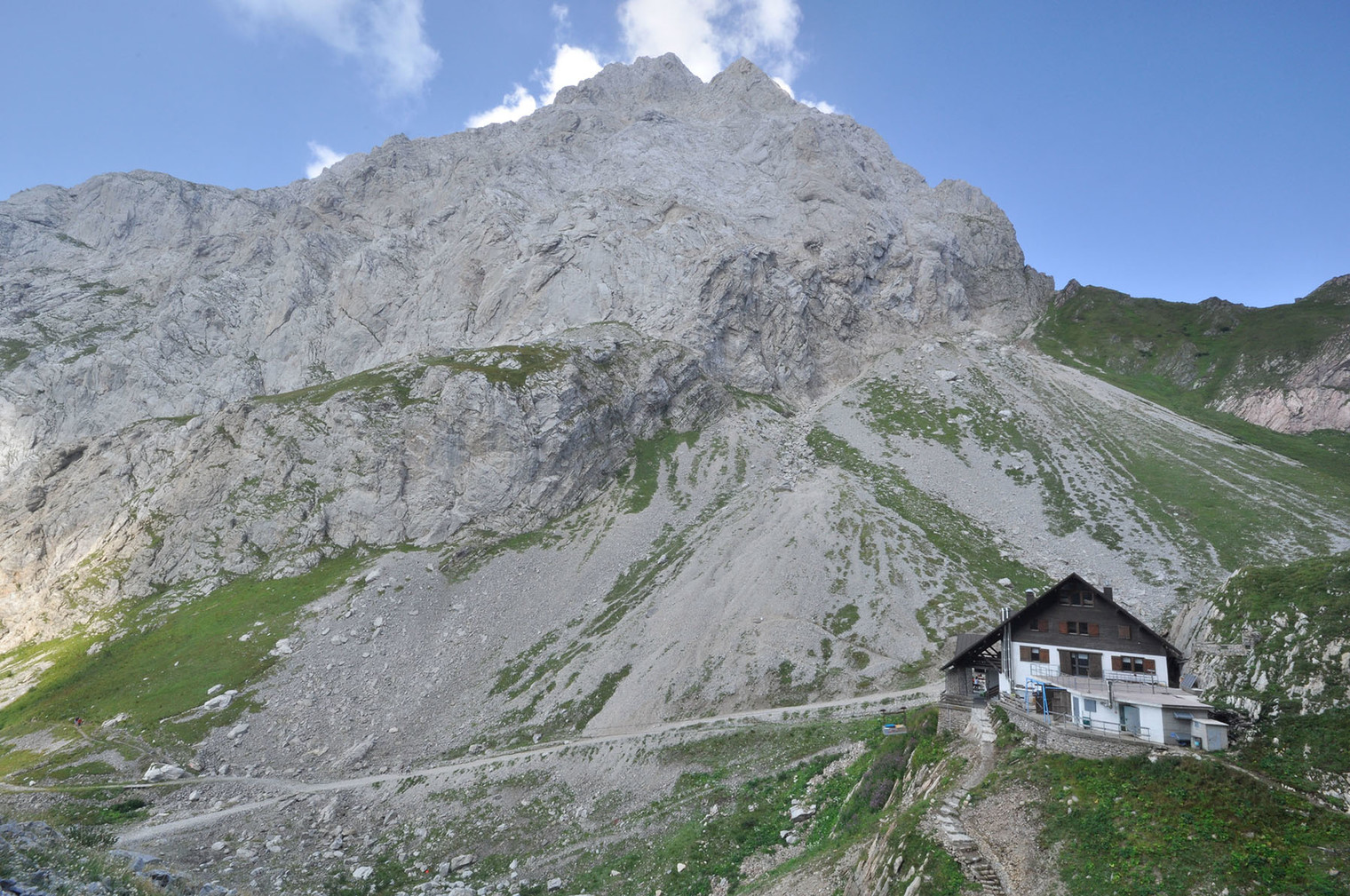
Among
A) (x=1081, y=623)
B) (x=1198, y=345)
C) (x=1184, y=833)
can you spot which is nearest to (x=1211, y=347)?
(x=1198, y=345)

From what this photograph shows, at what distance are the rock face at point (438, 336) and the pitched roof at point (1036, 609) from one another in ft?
245

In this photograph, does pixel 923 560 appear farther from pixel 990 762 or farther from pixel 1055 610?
pixel 990 762

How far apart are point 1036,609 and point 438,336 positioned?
472 feet

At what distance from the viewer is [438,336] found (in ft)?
497

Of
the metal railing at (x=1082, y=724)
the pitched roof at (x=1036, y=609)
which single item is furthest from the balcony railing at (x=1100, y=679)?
the pitched roof at (x=1036, y=609)

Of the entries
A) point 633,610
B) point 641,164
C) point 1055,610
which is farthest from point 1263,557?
point 641,164

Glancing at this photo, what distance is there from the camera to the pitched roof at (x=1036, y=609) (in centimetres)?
2892

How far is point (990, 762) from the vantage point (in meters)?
23.3

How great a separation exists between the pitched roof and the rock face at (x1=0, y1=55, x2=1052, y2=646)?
245 ft

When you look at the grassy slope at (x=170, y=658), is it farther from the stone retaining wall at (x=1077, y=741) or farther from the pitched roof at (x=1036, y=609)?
the stone retaining wall at (x=1077, y=741)

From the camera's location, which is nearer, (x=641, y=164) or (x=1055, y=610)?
(x=1055, y=610)

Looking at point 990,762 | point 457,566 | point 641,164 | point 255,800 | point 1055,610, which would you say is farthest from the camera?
point 641,164

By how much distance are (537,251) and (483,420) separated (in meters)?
65.9

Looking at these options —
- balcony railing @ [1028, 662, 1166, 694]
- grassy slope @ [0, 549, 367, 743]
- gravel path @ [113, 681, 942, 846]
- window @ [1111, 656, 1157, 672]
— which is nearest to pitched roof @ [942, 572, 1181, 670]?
window @ [1111, 656, 1157, 672]
